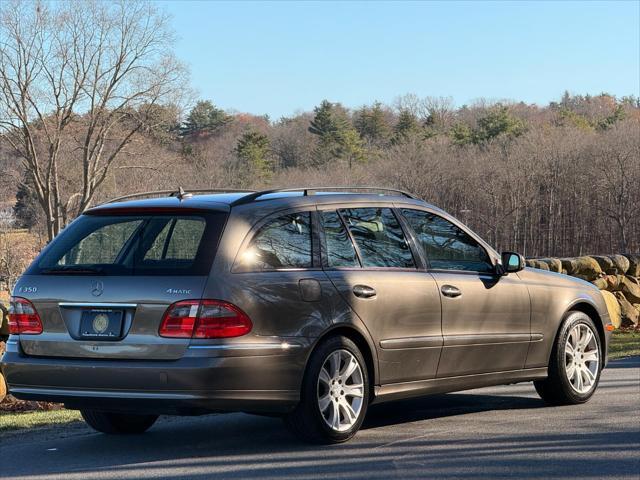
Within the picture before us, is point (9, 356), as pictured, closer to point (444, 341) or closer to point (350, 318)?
point (350, 318)

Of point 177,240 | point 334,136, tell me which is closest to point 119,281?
point 177,240

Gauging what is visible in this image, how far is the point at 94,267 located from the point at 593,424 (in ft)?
11.8

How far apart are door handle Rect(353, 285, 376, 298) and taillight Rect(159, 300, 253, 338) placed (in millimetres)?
1038

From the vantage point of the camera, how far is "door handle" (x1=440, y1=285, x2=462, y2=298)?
7664 millimetres

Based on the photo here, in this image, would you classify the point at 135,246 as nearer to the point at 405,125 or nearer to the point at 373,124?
the point at 405,125

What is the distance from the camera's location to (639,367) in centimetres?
1215

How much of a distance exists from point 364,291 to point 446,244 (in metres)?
1.22

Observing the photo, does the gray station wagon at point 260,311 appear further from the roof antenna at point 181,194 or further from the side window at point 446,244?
the roof antenna at point 181,194

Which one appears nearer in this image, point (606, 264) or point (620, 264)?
point (606, 264)

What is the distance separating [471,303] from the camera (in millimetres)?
7859

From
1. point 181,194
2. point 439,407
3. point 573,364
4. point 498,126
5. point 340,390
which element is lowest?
point 439,407

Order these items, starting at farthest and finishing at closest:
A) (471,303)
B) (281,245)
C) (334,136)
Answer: (334,136) → (471,303) → (281,245)

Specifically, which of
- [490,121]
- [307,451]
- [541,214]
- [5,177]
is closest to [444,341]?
[307,451]

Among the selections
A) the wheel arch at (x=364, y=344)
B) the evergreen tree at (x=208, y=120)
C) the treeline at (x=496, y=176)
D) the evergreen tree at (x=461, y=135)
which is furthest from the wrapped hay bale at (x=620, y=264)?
the evergreen tree at (x=208, y=120)
